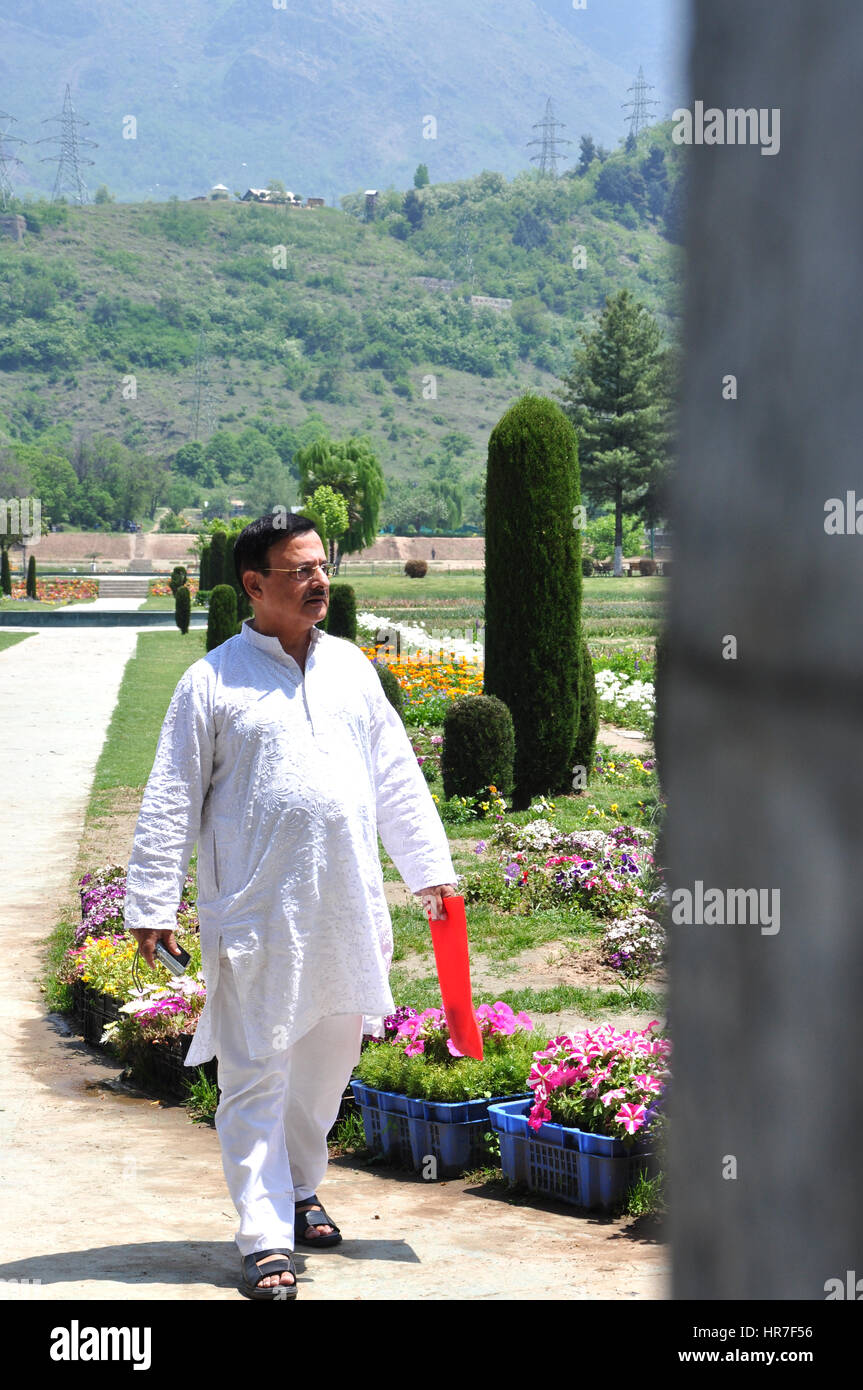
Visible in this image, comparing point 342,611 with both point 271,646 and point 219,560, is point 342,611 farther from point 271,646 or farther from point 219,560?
point 219,560

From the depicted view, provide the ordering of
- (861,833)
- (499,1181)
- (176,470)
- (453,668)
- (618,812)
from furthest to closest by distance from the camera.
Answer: (176,470) < (453,668) < (618,812) < (499,1181) < (861,833)

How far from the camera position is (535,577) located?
10648mm

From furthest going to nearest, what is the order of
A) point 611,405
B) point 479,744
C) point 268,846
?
point 611,405, point 479,744, point 268,846

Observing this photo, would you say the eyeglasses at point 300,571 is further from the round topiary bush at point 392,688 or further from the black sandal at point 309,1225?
the round topiary bush at point 392,688

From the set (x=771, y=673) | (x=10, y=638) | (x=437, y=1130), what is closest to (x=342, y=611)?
(x=10, y=638)

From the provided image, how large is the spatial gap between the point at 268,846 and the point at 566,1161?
136cm

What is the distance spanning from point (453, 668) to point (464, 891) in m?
8.99

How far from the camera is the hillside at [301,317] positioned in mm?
133750

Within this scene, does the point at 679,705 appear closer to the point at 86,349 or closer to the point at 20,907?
the point at 20,907

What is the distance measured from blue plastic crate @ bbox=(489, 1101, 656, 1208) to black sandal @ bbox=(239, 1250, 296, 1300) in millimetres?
974

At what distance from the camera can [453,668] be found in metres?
17.0

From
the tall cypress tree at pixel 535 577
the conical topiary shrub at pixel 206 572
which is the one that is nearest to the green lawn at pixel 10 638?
the conical topiary shrub at pixel 206 572

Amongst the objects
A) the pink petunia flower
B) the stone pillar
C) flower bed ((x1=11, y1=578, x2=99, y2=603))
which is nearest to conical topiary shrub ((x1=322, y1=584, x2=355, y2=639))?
the pink petunia flower

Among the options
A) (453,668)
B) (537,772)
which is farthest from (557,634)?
(453,668)
